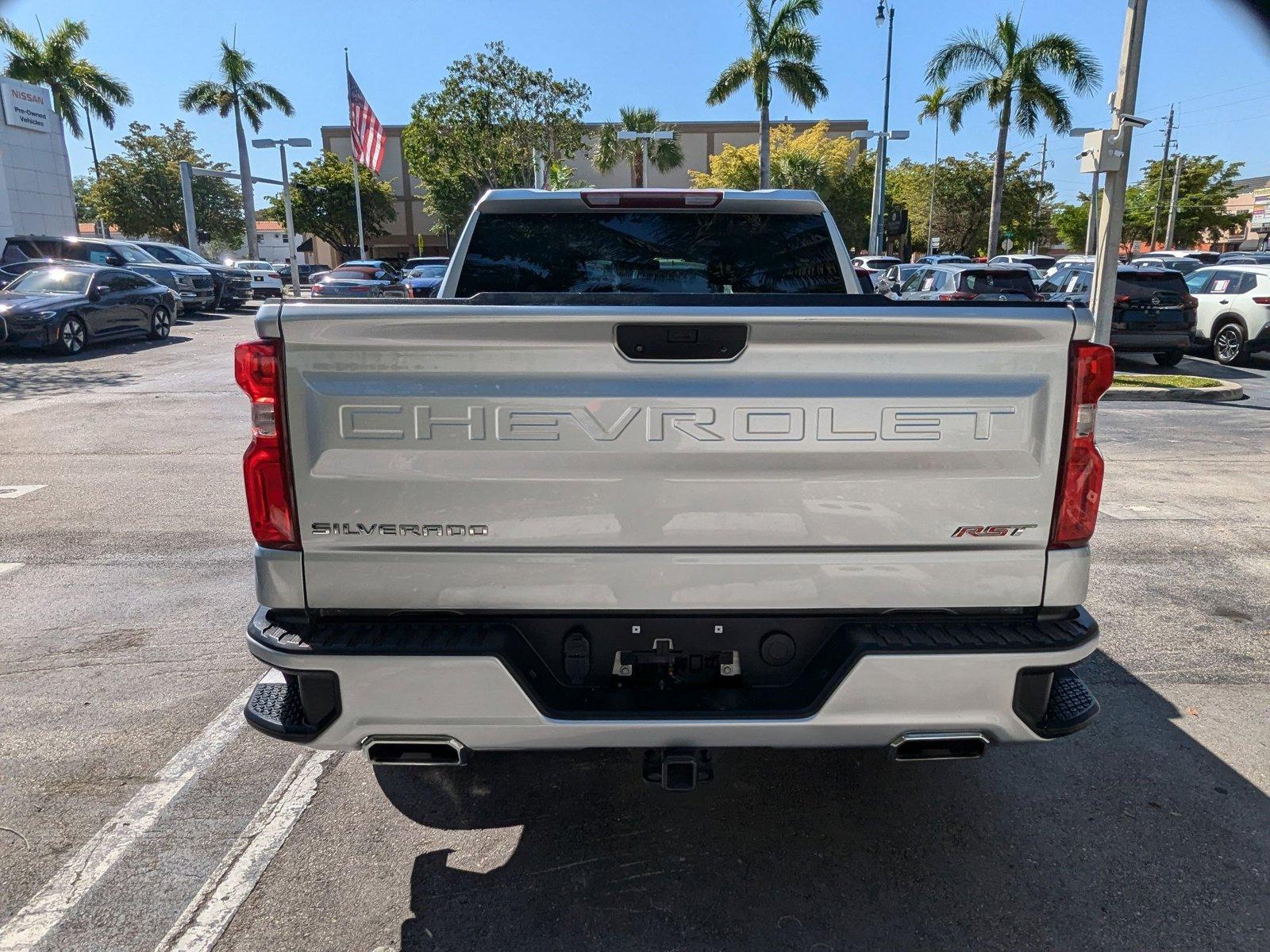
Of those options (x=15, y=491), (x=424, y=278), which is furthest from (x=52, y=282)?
(x=15, y=491)

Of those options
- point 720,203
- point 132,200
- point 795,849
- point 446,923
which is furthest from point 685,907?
point 132,200

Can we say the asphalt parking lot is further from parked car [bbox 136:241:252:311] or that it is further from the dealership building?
the dealership building

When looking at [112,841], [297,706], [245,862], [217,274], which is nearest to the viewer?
[297,706]

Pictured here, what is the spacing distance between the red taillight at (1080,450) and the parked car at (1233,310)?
1764cm

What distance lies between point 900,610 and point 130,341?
2098cm

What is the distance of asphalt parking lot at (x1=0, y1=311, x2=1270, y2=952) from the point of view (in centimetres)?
279

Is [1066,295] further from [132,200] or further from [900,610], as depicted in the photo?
[132,200]


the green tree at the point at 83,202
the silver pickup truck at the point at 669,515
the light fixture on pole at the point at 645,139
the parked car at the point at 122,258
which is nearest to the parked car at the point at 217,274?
the parked car at the point at 122,258

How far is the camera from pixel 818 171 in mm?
54219

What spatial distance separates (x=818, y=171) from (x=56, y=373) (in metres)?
46.7

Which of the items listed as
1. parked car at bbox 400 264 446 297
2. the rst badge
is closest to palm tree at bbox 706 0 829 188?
parked car at bbox 400 264 446 297

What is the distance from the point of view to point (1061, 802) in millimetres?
3441

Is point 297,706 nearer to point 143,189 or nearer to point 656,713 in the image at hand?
point 656,713

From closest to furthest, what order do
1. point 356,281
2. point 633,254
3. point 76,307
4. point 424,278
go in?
point 633,254 < point 76,307 < point 356,281 < point 424,278
